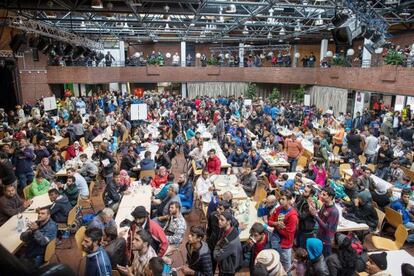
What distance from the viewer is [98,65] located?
2347 cm

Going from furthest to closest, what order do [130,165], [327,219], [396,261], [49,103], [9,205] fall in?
[49,103] < [130,165] < [9,205] < [327,219] < [396,261]

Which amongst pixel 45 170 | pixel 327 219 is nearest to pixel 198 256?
pixel 327 219

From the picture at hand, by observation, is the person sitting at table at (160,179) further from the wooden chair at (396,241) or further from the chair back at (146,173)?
the wooden chair at (396,241)

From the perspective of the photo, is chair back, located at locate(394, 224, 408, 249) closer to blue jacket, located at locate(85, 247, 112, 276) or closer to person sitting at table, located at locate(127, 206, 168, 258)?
person sitting at table, located at locate(127, 206, 168, 258)

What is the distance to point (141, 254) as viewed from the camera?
4016mm

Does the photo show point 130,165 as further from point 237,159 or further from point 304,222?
point 304,222

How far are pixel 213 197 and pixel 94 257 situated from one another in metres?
2.67

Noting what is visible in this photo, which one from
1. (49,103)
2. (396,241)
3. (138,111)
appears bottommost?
(396,241)

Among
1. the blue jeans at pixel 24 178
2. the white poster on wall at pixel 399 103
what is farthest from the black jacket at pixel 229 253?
the white poster on wall at pixel 399 103

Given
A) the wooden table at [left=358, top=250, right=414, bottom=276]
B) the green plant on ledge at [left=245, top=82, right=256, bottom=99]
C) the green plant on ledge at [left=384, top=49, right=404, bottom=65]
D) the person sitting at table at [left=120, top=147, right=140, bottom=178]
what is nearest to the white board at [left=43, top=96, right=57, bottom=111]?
the person sitting at table at [left=120, top=147, right=140, bottom=178]

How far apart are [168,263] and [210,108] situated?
13965 mm

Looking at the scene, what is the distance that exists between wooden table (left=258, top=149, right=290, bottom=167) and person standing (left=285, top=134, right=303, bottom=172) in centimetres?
25

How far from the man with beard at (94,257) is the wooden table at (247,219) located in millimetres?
2339

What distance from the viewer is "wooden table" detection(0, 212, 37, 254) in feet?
16.2
